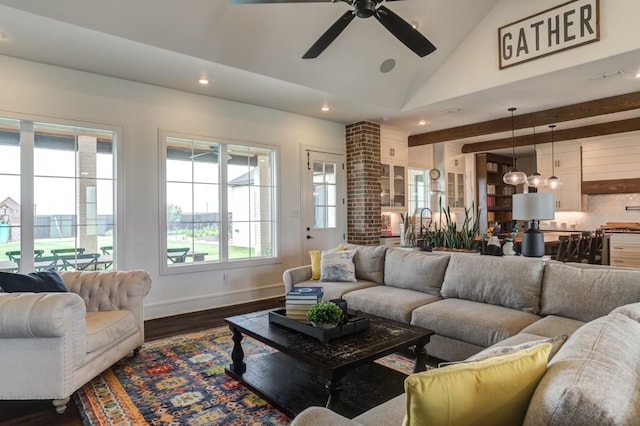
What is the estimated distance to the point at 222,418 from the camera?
7.34 ft

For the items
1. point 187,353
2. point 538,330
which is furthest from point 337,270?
point 538,330

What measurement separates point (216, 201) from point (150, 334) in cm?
187

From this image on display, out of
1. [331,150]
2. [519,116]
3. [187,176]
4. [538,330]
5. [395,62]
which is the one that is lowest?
[538,330]

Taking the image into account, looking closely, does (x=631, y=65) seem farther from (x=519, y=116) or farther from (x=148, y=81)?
(x=148, y=81)

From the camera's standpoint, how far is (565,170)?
26.2 ft

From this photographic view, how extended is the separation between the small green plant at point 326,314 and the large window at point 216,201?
9.04 feet

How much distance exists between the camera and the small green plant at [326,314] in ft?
7.80

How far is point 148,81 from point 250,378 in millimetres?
3431

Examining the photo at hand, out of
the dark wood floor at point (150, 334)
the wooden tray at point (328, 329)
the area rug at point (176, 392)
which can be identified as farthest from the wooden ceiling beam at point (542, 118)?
the wooden tray at point (328, 329)

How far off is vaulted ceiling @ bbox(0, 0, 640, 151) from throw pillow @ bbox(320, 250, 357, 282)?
198cm

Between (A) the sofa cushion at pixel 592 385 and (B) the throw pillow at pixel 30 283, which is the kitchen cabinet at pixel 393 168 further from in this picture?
(A) the sofa cushion at pixel 592 385

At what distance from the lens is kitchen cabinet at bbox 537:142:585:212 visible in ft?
25.6

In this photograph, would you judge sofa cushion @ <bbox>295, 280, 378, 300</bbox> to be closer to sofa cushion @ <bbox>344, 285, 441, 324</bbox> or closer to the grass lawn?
sofa cushion @ <bbox>344, 285, 441, 324</bbox>

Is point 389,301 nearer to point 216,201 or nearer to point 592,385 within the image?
point 592,385
